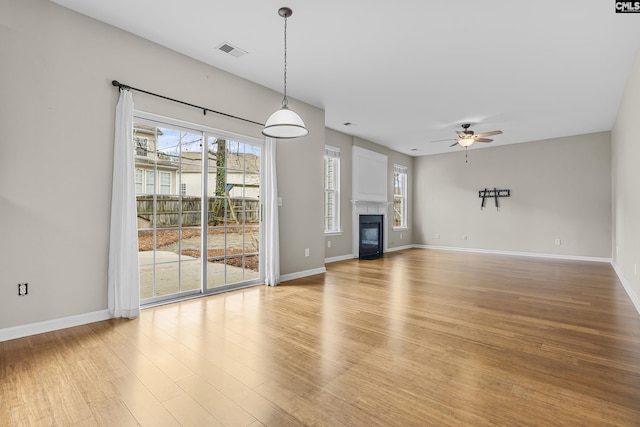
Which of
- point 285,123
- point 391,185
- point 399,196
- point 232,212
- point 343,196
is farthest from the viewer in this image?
point 399,196

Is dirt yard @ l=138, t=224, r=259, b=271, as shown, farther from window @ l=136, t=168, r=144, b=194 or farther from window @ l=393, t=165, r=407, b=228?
window @ l=393, t=165, r=407, b=228

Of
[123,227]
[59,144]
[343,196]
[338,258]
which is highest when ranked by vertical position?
[59,144]

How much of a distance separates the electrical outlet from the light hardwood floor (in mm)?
405

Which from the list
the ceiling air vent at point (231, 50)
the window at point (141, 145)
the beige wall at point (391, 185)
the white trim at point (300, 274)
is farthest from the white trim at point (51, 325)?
the beige wall at point (391, 185)

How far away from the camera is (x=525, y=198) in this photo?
26.7ft

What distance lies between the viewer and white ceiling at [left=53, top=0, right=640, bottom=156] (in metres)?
2.94

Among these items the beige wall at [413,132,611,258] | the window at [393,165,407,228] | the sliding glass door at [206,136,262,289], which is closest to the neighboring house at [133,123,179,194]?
the sliding glass door at [206,136,262,289]

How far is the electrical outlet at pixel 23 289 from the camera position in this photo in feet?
8.79

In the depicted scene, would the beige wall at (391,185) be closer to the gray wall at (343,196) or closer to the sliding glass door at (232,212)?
the gray wall at (343,196)

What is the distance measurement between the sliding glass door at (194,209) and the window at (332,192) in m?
2.71

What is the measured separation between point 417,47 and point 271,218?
9.70 ft

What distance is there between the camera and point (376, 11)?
2.96 metres

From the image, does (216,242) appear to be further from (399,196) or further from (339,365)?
(399,196)

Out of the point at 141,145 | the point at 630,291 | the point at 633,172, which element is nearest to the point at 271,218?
the point at 141,145
